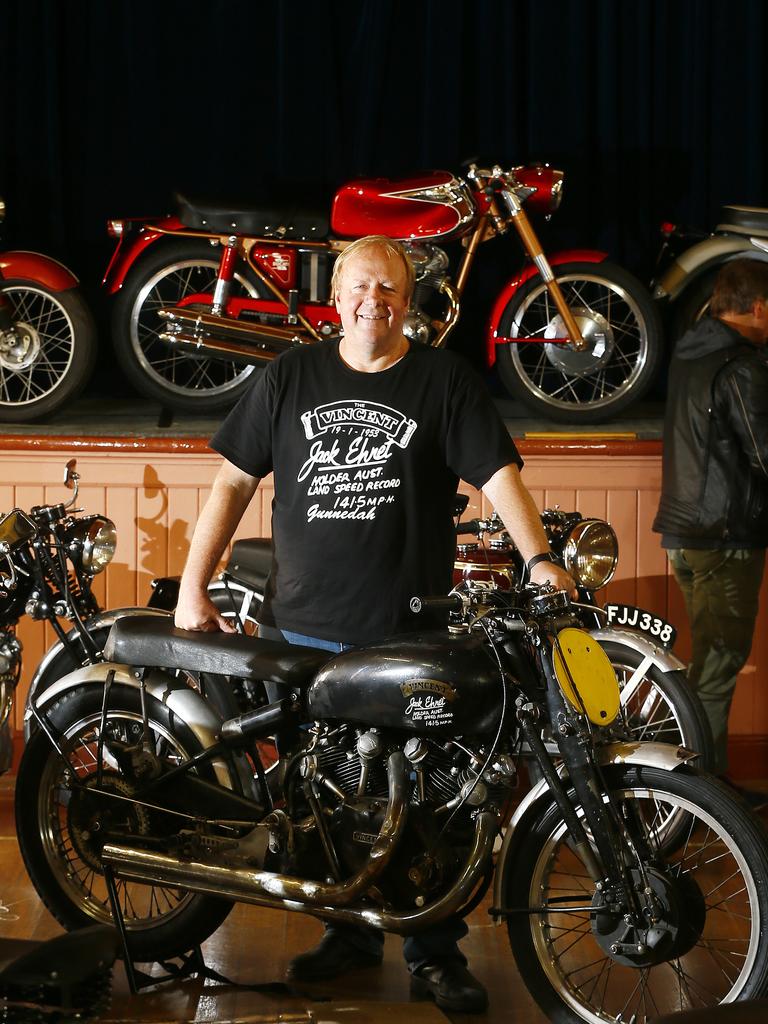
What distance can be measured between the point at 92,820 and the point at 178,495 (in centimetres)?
164

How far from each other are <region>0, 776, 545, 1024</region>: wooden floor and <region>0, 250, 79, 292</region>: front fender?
90.7 inches

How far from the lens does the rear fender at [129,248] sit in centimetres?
492

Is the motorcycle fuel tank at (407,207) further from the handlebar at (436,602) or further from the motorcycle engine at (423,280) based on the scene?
the handlebar at (436,602)

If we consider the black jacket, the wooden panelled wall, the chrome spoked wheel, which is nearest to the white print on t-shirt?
the black jacket

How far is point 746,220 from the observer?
16.6 ft

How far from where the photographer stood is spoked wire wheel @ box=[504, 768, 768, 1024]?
7.73 feet

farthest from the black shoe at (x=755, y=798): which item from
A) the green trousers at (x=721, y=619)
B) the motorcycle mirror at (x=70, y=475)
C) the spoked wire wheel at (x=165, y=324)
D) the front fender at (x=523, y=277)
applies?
the spoked wire wheel at (x=165, y=324)

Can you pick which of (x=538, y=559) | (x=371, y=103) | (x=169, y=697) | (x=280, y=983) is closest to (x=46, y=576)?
(x=169, y=697)

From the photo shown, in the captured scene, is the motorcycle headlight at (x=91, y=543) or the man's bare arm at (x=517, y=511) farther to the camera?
the motorcycle headlight at (x=91, y=543)

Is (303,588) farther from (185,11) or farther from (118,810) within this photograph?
(185,11)

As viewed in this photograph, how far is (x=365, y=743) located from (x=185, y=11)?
3794mm

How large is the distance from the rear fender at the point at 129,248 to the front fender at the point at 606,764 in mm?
3029

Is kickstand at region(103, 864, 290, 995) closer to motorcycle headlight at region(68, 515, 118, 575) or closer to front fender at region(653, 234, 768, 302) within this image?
motorcycle headlight at region(68, 515, 118, 575)

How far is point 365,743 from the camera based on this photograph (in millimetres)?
2562
